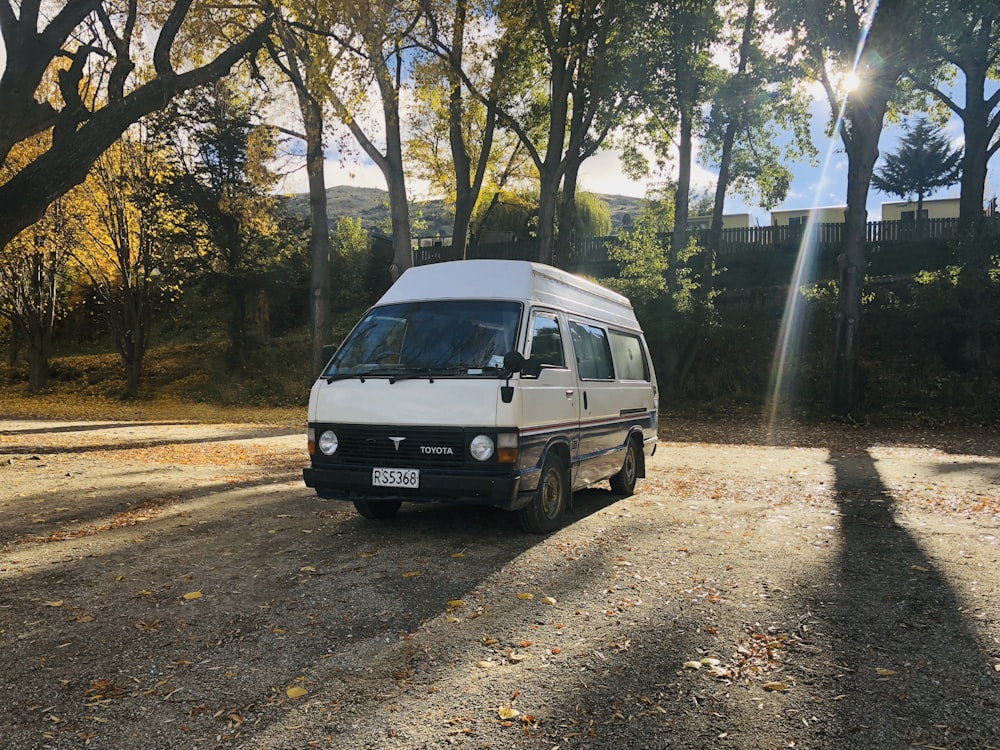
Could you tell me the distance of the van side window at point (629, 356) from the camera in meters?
9.19

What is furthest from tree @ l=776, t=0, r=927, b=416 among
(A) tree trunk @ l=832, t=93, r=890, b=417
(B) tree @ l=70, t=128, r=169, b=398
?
(B) tree @ l=70, t=128, r=169, b=398

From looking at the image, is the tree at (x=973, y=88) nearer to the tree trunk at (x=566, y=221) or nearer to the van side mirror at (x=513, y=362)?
the tree trunk at (x=566, y=221)

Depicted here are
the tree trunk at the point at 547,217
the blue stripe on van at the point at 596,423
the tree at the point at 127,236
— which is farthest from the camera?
the tree at the point at 127,236

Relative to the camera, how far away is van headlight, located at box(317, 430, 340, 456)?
6680mm

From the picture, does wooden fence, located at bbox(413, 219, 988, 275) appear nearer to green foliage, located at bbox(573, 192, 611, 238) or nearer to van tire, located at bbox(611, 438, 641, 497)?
green foliage, located at bbox(573, 192, 611, 238)

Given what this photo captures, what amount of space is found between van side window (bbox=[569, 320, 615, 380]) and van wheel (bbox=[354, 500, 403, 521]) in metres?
2.39

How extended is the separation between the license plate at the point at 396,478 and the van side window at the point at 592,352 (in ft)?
7.46

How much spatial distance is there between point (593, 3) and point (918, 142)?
191ft

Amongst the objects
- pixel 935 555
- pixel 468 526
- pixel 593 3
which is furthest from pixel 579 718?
pixel 593 3

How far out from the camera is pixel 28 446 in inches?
544

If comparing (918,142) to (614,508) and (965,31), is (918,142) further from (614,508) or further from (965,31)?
(614,508)

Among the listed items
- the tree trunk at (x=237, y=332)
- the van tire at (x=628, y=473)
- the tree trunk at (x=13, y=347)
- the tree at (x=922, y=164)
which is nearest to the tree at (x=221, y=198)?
the tree trunk at (x=237, y=332)

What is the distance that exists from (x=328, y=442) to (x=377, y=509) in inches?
44.1

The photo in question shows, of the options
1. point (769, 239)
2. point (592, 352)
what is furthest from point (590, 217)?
point (592, 352)
